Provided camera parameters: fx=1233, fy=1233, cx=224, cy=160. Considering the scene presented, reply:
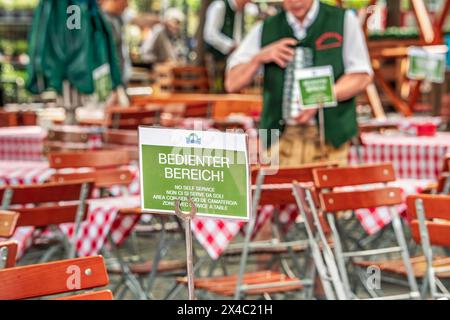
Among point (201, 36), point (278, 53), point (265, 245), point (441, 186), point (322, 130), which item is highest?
point (278, 53)

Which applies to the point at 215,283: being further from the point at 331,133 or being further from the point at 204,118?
the point at 204,118

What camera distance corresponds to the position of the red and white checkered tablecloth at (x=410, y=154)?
8220 millimetres

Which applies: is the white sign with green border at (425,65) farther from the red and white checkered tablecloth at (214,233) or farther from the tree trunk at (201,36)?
the tree trunk at (201,36)

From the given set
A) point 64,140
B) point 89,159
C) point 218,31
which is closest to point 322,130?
point 89,159

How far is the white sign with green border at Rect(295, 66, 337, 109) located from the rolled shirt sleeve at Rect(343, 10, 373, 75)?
0.13 meters

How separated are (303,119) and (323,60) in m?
0.34

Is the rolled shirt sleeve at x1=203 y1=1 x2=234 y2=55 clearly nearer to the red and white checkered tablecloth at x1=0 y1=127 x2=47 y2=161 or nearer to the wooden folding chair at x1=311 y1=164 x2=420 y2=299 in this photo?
the red and white checkered tablecloth at x1=0 y1=127 x2=47 y2=161

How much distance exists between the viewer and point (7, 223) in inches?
171

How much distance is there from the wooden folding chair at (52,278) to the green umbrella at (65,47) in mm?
5779

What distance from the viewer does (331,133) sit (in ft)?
21.8

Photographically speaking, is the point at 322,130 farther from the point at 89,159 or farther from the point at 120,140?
the point at 120,140

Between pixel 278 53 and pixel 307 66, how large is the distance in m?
0.27

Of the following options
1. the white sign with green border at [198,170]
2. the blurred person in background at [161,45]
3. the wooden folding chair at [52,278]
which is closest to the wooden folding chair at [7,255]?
the wooden folding chair at [52,278]

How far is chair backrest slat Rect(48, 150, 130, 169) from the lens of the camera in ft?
22.5
